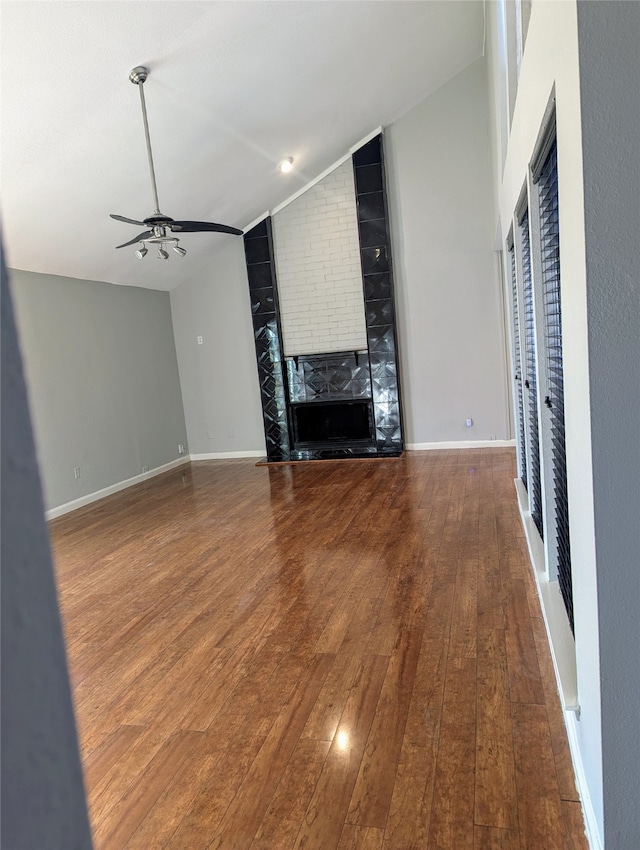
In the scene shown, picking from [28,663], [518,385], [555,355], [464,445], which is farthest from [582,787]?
[464,445]

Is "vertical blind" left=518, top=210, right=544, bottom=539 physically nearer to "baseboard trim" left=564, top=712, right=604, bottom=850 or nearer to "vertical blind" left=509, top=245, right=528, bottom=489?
"vertical blind" left=509, top=245, right=528, bottom=489

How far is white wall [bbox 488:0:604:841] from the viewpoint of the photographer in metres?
1.48

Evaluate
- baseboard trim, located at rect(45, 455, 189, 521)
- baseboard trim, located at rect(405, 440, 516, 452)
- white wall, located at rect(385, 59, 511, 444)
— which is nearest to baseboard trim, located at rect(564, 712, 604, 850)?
baseboard trim, located at rect(45, 455, 189, 521)

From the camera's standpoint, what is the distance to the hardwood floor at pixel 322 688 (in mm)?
1854

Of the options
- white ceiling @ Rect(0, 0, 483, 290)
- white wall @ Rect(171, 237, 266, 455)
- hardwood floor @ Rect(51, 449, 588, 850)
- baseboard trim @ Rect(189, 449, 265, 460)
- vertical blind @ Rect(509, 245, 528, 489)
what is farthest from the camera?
baseboard trim @ Rect(189, 449, 265, 460)

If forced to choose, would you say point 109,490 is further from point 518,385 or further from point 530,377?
point 530,377

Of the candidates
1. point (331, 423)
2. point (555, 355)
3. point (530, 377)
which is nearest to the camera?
point (555, 355)

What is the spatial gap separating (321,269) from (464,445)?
Answer: 283cm

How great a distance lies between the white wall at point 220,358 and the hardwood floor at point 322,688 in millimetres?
3608

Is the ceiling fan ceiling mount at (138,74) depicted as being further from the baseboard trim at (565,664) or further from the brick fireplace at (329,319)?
the baseboard trim at (565,664)

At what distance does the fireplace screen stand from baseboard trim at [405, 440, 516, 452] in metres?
0.59

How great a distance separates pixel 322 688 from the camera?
8.38ft

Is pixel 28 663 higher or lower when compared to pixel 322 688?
higher

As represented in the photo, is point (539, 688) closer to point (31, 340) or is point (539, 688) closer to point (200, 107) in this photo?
point (200, 107)
